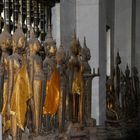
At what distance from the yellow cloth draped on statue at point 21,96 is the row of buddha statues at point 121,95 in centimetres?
459

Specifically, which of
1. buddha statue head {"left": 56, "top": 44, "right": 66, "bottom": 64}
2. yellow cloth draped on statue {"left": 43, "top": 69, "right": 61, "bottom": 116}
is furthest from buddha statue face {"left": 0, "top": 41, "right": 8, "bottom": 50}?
buddha statue head {"left": 56, "top": 44, "right": 66, "bottom": 64}

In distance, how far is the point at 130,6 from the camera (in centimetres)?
1323

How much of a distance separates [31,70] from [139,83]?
282 inches

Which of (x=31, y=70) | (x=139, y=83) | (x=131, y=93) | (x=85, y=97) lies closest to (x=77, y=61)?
(x=85, y=97)

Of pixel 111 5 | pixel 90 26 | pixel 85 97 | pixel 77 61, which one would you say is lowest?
pixel 85 97

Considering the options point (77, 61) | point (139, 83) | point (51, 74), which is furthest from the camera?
point (139, 83)

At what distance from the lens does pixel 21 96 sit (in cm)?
534

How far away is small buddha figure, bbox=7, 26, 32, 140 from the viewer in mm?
5234

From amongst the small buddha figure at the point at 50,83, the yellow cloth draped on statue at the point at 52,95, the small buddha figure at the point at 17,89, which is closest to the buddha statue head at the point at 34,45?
the small buddha figure at the point at 17,89

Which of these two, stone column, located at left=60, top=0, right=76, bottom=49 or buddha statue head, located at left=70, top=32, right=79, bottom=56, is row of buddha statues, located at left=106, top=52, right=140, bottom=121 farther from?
buddha statue head, located at left=70, top=32, right=79, bottom=56

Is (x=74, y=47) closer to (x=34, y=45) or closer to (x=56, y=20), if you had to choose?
(x=56, y=20)

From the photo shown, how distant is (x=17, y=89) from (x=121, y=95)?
5.66 metres

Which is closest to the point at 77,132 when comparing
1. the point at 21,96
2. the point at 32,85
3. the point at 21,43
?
the point at 32,85

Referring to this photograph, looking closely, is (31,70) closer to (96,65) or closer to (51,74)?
(51,74)
